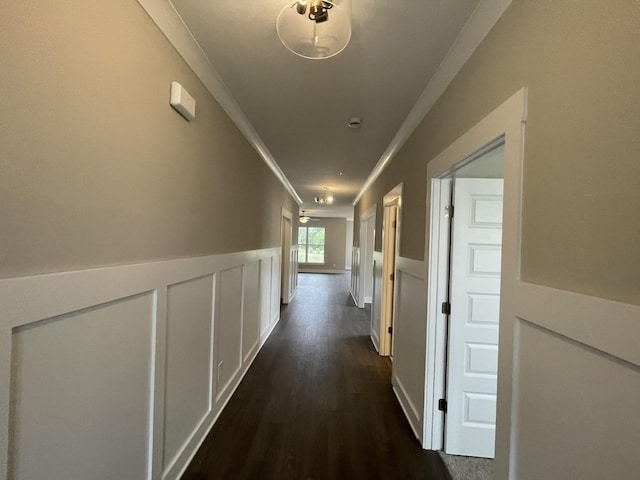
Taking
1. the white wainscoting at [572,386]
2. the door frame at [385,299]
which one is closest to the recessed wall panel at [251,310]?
the door frame at [385,299]

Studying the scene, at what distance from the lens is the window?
1380cm

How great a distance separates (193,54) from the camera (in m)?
1.66

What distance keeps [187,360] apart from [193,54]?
1.74 metres

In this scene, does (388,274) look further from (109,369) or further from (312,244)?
(312,244)

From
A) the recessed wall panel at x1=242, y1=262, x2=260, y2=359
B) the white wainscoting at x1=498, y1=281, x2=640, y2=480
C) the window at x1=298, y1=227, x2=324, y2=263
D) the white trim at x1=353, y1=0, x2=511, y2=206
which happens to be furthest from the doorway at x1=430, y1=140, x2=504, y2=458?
the window at x1=298, y1=227, x2=324, y2=263

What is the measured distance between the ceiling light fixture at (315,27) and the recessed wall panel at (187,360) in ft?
4.32

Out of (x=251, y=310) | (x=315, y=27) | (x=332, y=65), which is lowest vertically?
(x=251, y=310)

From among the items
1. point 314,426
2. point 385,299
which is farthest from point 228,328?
point 385,299

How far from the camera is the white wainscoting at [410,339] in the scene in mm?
2135

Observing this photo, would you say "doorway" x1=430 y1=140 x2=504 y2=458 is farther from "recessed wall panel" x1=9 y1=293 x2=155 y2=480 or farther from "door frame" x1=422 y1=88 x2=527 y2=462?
"recessed wall panel" x1=9 y1=293 x2=155 y2=480

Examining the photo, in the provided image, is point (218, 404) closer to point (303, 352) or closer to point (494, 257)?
point (303, 352)

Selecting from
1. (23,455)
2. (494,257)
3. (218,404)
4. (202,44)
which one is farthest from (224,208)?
(494,257)

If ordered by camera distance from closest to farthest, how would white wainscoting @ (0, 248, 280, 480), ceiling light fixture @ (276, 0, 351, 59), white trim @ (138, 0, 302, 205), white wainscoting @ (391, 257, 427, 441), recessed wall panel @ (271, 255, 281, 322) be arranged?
white wainscoting @ (0, 248, 280, 480) → ceiling light fixture @ (276, 0, 351, 59) → white trim @ (138, 0, 302, 205) → white wainscoting @ (391, 257, 427, 441) → recessed wall panel @ (271, 255, 281, 322)

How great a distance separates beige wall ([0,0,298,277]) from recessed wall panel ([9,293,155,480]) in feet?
0.68
